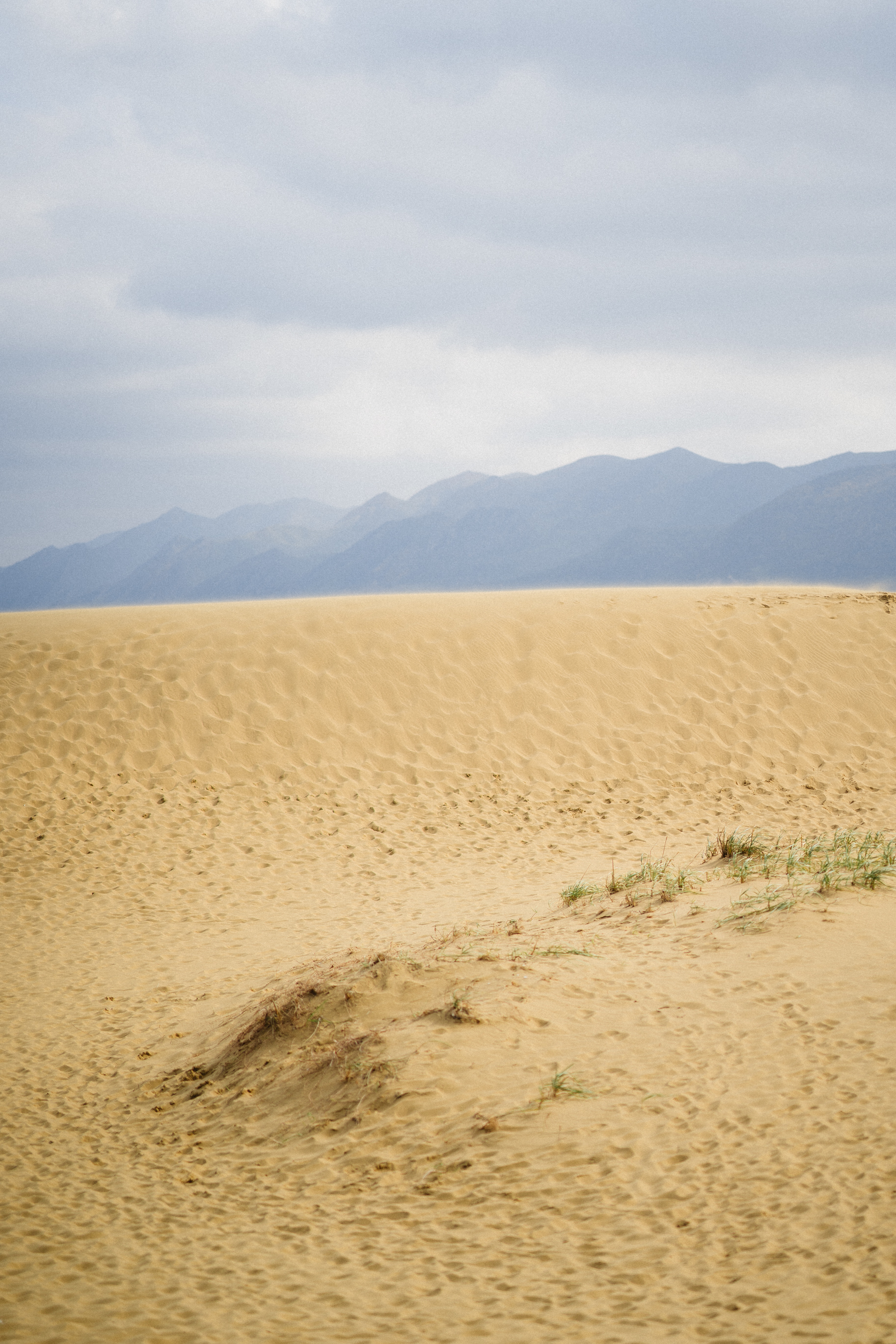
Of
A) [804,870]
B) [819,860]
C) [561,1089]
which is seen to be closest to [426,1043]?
[561,1089]

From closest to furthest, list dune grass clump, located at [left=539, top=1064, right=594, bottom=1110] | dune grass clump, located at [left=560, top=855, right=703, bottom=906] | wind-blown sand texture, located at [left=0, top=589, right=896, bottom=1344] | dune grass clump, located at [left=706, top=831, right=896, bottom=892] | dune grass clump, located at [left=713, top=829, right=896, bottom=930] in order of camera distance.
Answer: wind-blown sand texture, located at [left=0, top=589, right=896, bottom=1344] < dune grass clump, located at [left=539, top=1064, right=594, bottom=1110] < dune grass clump, located at [left=713, top=829, right=896, bottom=930] < dune grass clump, located at [left=706, top=831, right=896, bottom=892] < dune grass clump, located at [left=560, top=855, right=703, bottom=906]

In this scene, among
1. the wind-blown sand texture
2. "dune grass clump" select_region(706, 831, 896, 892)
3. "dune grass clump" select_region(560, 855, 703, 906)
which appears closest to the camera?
the wind-blown sand texture

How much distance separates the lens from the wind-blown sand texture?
12.7 feet

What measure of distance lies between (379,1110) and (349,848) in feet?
21.3

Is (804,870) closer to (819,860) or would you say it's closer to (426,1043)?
(819,860)

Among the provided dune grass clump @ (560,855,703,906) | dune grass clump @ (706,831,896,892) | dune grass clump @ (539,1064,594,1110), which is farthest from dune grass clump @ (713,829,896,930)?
dune grass clump @ (539,1064,594,1110)

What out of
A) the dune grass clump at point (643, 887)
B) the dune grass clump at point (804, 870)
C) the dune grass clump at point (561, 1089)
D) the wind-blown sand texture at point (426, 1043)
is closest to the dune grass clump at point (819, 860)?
the dune grass clump at point (804, 870)

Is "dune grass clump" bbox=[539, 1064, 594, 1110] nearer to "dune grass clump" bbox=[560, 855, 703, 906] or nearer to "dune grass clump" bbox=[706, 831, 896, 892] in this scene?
"dune grass clump" bbox=[560, 855, 703, 906]

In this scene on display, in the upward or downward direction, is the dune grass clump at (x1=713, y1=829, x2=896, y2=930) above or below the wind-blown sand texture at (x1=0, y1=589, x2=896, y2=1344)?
above

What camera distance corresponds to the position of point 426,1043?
559 centimetres

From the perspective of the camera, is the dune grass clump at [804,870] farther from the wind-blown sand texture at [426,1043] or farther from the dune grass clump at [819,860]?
the wind-blown sand texture at [426,1043]

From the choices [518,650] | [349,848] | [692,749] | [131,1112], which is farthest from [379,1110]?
[518,650]

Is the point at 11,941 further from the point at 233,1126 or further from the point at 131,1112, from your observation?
the point at 233,1126

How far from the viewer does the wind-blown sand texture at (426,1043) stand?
3863 mm
